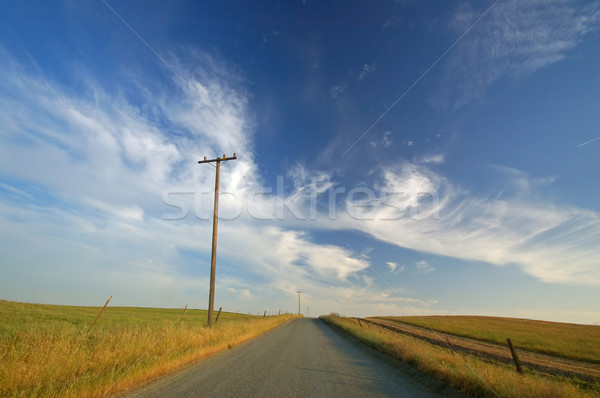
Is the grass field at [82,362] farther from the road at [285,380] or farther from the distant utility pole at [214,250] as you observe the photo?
the distant utility pole at [214,250]

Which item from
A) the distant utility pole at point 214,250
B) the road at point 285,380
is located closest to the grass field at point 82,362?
the road at point 285,380

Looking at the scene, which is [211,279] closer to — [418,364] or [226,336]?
[226,336]

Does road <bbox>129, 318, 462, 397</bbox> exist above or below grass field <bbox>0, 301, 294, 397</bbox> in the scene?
below

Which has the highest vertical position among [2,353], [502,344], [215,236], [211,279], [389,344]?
[215,236]

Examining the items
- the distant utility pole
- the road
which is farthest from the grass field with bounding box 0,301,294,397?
the distant utility pole

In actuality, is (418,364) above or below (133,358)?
below

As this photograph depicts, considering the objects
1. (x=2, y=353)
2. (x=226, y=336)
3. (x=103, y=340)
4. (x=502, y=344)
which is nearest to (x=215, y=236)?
(x=226, y=336)

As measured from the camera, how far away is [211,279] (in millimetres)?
15938

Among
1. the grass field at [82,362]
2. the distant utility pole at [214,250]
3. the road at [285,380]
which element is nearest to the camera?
the grass field at [82,362]

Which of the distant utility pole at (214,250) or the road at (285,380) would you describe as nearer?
the road at (285,380)

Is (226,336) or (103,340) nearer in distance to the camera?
(103,340)

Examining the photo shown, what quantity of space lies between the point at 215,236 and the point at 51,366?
1088 cm

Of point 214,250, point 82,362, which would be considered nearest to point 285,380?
point 82,362

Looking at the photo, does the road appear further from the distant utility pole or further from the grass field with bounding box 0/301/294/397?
the distant utility pole
